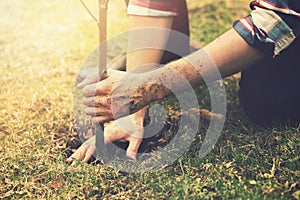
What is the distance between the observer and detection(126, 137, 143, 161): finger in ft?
6.51

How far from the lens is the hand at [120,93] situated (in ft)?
5.53

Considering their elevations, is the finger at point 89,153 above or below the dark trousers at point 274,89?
below

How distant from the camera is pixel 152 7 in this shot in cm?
190

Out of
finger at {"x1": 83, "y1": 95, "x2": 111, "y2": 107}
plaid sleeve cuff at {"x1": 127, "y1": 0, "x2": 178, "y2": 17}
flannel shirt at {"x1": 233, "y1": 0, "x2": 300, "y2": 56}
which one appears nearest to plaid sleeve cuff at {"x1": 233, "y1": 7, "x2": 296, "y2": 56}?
flannel shirt at {"x1": 233, "y1": 0, "x2": 300, "y2": 56}

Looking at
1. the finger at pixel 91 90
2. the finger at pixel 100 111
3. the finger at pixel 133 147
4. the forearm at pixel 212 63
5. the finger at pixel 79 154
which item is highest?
the forearm at pixel 212 63

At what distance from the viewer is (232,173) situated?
1.76 meters

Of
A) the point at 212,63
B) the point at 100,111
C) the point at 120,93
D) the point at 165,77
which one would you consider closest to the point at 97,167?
the point at 100,111

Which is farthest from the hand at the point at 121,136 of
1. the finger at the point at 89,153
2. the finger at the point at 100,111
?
the finger at the point at 100,111

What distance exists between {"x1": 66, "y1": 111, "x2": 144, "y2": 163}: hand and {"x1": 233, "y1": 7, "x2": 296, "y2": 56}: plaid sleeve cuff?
0.80 metres

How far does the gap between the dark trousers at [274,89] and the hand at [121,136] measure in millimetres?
619

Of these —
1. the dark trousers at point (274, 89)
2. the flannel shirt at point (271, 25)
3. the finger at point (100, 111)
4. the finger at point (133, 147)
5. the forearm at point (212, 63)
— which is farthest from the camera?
the finger at point (133, 147)

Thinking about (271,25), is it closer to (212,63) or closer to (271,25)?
(271,25)

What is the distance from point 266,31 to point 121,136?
0.98 meters

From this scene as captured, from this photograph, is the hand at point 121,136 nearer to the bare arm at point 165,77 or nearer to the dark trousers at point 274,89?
the bare arm at point 165,77
